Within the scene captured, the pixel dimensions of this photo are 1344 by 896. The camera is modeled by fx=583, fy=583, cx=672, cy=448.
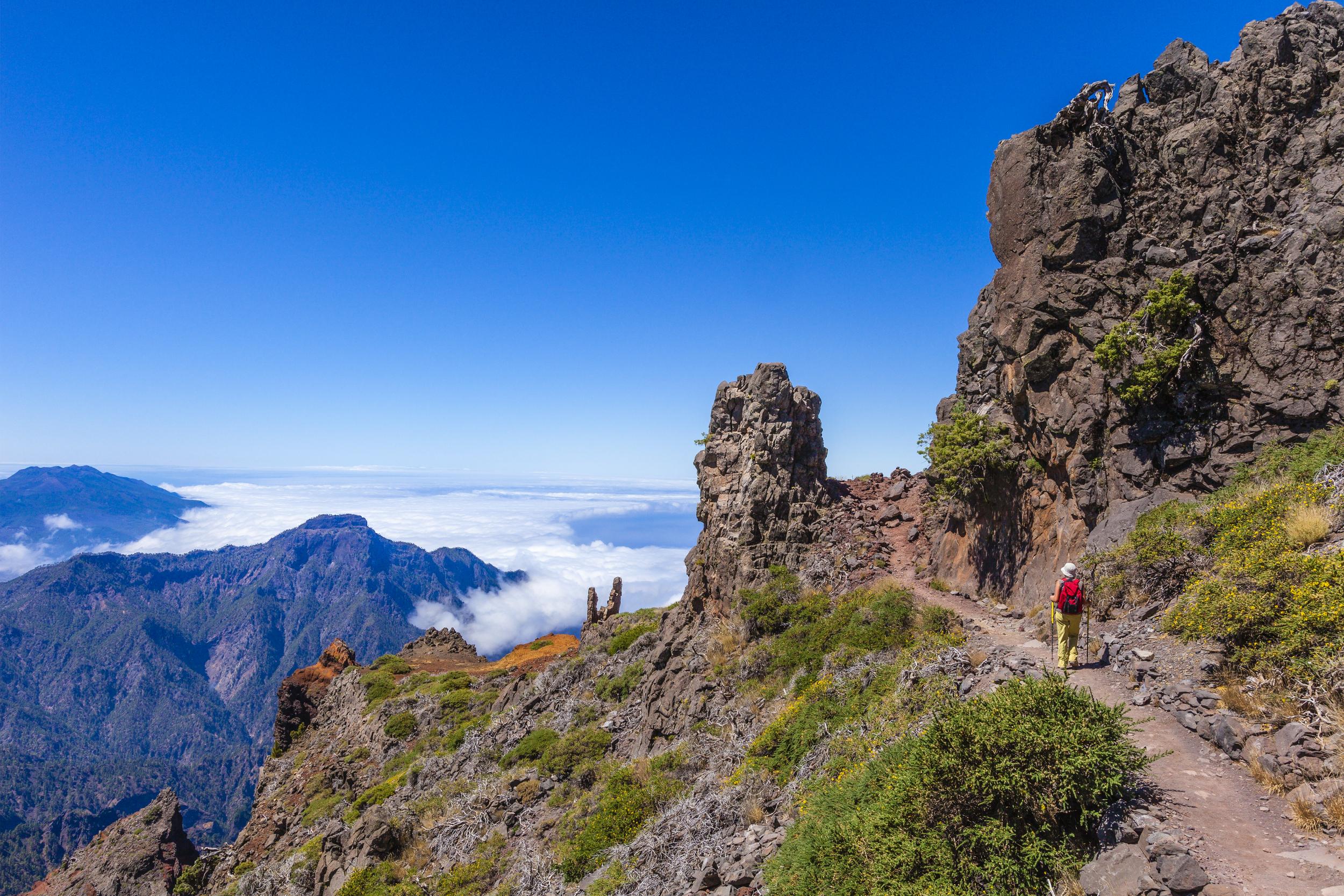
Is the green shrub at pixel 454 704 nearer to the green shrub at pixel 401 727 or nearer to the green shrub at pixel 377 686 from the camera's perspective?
the green shrub at pixel 401 727

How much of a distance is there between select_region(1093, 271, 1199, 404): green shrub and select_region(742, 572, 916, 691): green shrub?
7.40 meters

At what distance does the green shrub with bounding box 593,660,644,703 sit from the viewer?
21594 mm

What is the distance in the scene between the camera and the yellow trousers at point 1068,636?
9508mm

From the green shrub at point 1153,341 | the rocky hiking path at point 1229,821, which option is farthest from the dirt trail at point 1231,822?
the green shrub at point 1153,341

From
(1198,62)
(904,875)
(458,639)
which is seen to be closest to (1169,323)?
(1198,62)

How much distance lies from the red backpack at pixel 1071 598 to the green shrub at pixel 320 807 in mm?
29830

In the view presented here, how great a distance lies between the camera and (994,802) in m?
5.79

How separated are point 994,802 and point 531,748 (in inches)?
726

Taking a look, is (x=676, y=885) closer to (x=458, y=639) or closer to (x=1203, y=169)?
(x=1203, y=169)

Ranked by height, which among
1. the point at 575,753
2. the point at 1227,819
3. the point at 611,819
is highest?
the point at 1227,819

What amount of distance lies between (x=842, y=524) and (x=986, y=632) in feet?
28.2

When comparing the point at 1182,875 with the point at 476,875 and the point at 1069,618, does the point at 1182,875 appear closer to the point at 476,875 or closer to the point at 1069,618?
the point at 1069,618

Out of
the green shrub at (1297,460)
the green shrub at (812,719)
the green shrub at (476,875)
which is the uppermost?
the green shrub at (1297,460)

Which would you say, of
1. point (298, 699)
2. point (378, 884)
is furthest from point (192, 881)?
point (378, 884)
